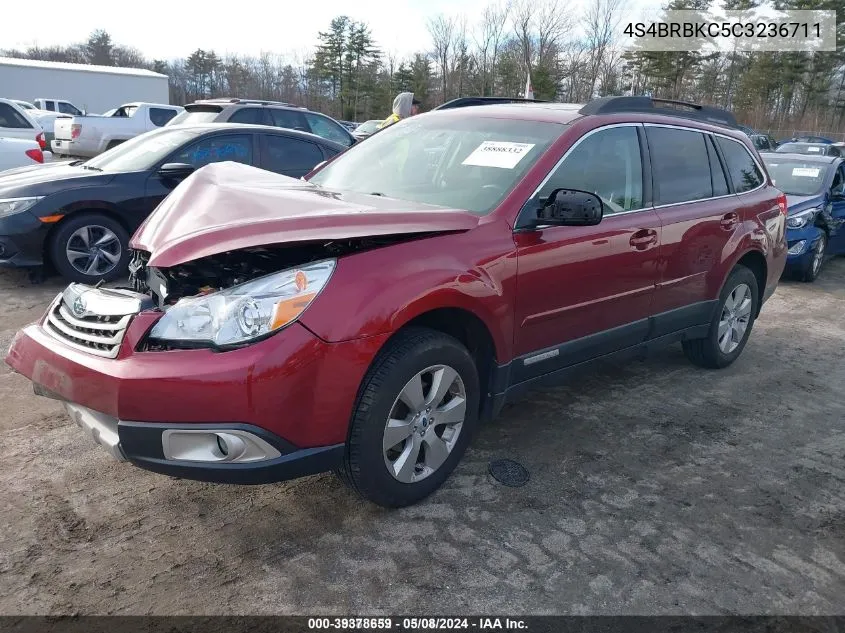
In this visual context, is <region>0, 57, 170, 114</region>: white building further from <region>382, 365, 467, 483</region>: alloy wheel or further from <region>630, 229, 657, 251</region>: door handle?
<region>382, 365, 467, 483</region>: alloy wheel

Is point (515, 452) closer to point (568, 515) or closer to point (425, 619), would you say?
point (568, 515)

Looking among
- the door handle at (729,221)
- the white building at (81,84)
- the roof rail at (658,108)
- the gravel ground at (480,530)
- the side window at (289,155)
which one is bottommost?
the gravel ground at (480,530)

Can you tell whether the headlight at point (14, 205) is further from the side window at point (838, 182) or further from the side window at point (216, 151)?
the side window at point (838, 182)

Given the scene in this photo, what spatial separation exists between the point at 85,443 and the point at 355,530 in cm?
159

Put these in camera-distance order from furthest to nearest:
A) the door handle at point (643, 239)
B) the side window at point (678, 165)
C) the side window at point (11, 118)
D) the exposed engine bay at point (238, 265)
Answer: the side window at point (11, 118) → the side window at point (678, 165) → the door handle at point (643, 239) → the exposed engine bay at point (238, 265)

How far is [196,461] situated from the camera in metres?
2.42

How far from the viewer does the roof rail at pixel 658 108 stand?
386cm

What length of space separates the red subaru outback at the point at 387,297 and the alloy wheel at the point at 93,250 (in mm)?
3118

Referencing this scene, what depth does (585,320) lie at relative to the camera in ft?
12.0

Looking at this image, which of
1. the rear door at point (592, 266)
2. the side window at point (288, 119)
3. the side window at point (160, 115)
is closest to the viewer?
the rear door at point (592, 266)

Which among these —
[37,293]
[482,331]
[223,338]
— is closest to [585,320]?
[482,331]

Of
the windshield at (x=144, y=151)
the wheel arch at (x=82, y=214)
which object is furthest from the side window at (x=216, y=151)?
the wheel arch at (x=82, y=214)

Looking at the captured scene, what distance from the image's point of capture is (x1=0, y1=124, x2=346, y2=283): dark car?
19.3ft

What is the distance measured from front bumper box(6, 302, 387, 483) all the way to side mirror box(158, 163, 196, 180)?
12.1 feet
